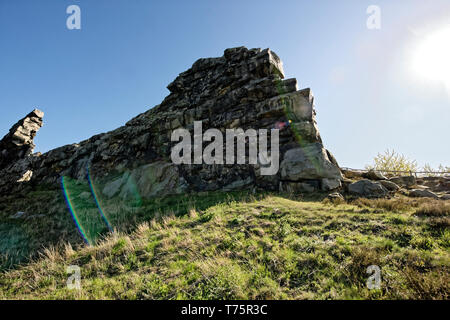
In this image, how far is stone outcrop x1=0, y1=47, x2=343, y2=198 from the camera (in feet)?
48.8

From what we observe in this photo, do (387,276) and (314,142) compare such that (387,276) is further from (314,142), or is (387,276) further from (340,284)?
(314,142)

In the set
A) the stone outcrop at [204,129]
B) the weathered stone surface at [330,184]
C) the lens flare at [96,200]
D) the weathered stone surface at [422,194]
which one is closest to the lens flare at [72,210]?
the lens flare at [96,200]

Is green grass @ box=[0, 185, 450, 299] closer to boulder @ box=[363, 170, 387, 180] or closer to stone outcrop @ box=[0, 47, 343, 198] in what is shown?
stone outcrop @ box=[0, 47, 343, 198]

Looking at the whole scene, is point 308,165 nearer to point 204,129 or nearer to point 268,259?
point 268,259

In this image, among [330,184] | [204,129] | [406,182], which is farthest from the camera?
[204,129]

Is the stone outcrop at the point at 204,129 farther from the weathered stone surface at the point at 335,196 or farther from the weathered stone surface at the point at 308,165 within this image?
the weathered stone surface at the point at 335,196

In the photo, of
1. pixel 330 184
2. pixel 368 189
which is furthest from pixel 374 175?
pixel 330 184

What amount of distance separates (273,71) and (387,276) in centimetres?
1990

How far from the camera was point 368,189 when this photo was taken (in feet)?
39.1

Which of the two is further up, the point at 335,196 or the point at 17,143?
the point at 17,143

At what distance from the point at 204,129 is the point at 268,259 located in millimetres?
16299
